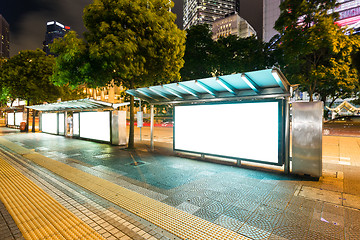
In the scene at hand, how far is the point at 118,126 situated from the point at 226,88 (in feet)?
23.2

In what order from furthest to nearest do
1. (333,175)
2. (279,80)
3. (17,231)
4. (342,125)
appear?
(342,125) < (333,175) < (279,80) < (17,231)

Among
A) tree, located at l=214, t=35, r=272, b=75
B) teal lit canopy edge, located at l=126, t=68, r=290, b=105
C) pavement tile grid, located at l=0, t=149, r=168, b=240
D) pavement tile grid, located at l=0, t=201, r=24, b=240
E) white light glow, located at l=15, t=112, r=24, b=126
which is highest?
tree, located at l=214, t=35, r=272, b=75

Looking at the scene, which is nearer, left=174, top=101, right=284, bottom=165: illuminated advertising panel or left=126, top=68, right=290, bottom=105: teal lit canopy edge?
left=126, top=68, right=290, bottom=105: teal lit canopy edge

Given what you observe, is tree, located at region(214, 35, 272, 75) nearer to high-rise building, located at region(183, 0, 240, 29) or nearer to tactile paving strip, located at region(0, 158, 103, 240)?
tactile paving strip, located at region(0, 158, 103, 240)

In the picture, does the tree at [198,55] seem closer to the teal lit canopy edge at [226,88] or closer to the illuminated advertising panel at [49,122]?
the teal lit canopy edge at [226,88]

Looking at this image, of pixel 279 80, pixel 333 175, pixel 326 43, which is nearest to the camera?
pixel 279 80

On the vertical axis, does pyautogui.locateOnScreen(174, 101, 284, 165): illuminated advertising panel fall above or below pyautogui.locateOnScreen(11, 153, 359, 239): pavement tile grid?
above

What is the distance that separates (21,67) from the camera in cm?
1759

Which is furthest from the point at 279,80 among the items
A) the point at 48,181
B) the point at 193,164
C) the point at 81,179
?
the point at 48,181

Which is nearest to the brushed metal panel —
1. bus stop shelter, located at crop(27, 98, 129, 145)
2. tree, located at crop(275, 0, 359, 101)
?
bus stop shelter, located at crop(27, 98, 129, 145)

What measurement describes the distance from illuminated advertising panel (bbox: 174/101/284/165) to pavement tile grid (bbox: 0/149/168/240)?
4102 mm

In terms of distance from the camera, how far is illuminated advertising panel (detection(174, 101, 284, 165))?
18.2 feet

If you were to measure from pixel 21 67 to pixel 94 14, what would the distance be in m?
14.5

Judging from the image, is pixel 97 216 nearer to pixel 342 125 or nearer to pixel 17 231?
pixel 17 231
